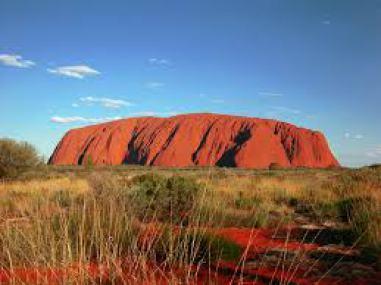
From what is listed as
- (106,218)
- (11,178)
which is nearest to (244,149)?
(11,178)

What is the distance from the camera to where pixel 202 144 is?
92250 mm

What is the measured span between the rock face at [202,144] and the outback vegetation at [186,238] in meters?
70.6

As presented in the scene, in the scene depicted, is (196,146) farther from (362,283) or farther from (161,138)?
(362,283)

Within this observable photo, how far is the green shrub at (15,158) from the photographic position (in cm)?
2186

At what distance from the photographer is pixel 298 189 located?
16141mm

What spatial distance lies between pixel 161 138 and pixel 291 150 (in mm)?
22358

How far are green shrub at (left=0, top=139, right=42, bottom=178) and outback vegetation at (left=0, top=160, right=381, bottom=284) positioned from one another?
913 centimetres

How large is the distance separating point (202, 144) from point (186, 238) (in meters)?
88.5

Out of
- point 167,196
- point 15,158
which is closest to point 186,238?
point 167,196

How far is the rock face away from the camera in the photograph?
284ft

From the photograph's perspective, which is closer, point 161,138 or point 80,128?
point 161,138

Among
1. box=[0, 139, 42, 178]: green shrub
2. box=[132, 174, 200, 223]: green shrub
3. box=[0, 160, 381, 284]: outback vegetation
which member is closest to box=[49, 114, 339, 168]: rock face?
box=[0, 139, 42, 178]: green shrub

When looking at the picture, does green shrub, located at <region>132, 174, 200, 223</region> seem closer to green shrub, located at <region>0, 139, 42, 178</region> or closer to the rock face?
green shrub, located at <region>0, 139, 42, 178</region>

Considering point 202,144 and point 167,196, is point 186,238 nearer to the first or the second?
point 167,196
